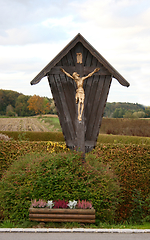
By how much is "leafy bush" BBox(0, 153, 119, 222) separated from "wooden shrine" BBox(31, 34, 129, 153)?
2.75 ft

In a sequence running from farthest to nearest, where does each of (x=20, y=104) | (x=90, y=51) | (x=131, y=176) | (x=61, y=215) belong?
(x=20, y=104) → (x=131, y=176) → (x=90, y=51) → (x=61, y=215)

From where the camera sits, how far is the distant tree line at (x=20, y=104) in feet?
171

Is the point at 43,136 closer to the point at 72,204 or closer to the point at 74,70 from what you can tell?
the point at 74,70

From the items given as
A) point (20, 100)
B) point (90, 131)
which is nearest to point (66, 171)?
point (90, 131)

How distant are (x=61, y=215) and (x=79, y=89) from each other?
3512 millimetres

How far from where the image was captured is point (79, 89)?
657cm

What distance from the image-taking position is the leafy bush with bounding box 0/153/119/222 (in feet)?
18.8

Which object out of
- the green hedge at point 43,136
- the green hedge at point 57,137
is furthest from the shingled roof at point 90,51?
the green hedge at point 43,136

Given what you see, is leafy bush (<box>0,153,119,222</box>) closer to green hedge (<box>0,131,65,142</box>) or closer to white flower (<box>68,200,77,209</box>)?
white flower (<box>68,200,77,209</box>)

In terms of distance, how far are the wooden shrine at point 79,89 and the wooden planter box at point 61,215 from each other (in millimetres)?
1908

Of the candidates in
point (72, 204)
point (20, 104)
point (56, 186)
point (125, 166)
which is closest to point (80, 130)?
point (56, 186)

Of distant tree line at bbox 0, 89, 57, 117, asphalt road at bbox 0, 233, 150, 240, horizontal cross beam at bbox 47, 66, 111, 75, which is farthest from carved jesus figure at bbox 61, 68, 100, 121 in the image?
distant tree line at bbox 0, 89, 57, 117

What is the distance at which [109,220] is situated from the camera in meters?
6.01

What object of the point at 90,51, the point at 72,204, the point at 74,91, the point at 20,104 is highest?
the point at 20,104
